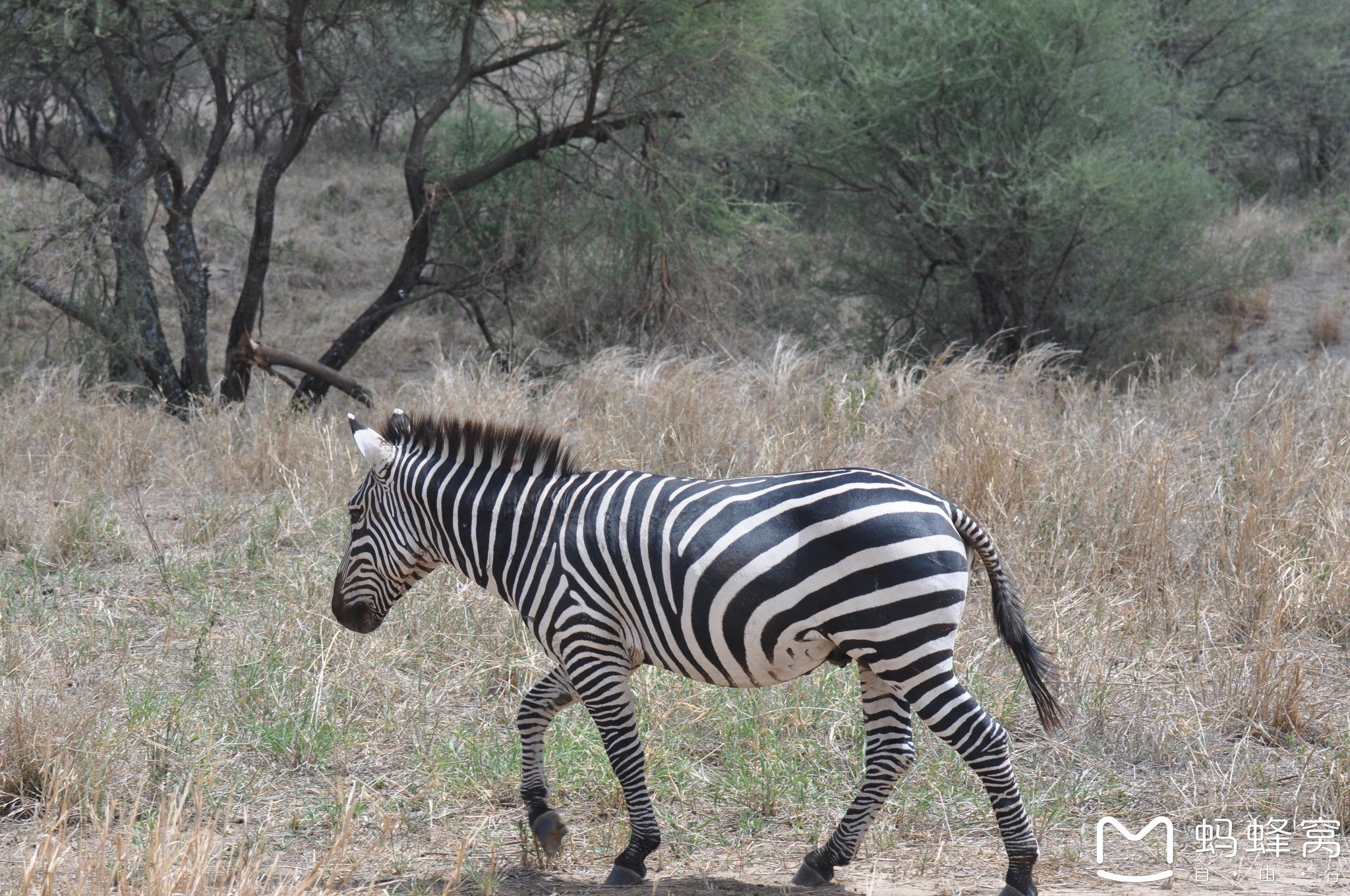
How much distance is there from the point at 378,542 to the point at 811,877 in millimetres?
1724

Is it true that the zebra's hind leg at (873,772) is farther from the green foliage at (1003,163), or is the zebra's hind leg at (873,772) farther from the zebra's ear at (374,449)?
the green foliage at (1003,163)

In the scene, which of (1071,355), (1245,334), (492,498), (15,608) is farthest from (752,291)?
(492,498)

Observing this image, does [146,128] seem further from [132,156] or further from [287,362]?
[287,362]

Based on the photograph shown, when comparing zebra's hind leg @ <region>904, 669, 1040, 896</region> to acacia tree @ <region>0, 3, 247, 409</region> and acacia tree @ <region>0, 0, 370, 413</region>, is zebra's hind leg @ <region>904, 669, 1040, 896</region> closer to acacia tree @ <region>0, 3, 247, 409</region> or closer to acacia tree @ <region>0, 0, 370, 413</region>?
acacia tree @ <region>0, 0, 370, 413</region>

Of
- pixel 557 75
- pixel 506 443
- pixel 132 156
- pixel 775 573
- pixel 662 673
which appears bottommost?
pixel 662 673

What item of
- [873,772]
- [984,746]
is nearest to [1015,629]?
[984,746]

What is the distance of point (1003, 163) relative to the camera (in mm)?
11875

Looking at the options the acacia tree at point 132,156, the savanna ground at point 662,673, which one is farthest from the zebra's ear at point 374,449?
the acacia tree at point 132,156

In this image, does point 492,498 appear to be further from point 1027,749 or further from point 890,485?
point 1027,749

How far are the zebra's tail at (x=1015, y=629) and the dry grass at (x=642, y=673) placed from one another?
23.1 inches

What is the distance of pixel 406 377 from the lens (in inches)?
534

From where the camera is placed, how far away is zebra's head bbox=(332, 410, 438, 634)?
384 centimetres

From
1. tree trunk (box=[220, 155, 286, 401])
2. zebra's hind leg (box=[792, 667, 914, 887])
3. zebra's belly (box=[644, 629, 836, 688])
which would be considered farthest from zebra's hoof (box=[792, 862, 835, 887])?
tree trunk (box=[220, 155, 286, 401])

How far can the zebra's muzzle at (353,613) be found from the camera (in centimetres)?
394
